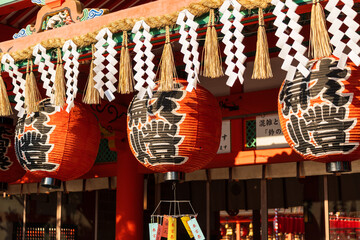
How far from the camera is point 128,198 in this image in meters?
7.00

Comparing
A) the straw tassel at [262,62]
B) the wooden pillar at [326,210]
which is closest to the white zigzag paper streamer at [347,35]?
the straw tassel at [262,62]

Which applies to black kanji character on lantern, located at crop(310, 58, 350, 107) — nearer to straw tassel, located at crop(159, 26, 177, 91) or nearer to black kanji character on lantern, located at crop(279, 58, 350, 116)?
black kanji character on lantern, located at crop(279, 58, 350, 116)

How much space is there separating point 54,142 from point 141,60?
1.30 m

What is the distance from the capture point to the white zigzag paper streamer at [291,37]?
3.71 metres

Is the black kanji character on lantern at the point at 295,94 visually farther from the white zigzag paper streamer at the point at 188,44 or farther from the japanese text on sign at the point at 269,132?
the japanese text on sign at the point at 269,132

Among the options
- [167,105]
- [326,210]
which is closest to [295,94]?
[167,105]

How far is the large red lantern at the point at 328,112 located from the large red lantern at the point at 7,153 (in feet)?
13.6

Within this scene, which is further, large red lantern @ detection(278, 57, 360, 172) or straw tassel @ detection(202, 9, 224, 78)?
straw tassel @ detection(202, 9, 224, 78)

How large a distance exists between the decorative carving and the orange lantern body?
4.46 feet

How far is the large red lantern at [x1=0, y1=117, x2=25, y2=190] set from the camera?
6.65 m

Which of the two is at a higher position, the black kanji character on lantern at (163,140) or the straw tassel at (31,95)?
the straw tassel at (31,95)

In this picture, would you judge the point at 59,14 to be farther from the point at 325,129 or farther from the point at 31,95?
the point at 325,129

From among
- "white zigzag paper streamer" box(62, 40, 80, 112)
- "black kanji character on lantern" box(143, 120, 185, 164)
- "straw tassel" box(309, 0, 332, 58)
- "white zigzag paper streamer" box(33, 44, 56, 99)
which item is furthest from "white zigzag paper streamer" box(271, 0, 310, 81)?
"white zigzag paper streamer" box(33, 44, 56, 99)

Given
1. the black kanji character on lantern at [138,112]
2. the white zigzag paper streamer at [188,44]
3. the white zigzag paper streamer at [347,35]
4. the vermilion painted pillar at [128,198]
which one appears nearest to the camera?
the white zigzag paper streamer at [347,35]
